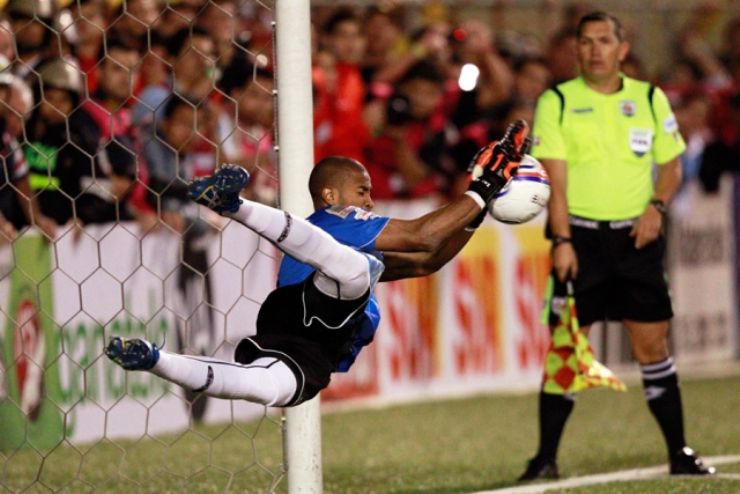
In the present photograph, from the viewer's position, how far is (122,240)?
401 inches

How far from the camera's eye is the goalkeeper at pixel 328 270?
19.4 feet

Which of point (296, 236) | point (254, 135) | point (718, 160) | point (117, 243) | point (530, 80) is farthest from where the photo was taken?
point (718, 160)

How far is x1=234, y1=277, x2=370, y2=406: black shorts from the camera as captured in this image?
6234 millimetres

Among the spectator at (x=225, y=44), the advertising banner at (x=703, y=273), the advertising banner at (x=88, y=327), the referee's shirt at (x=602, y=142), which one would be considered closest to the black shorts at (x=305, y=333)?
the referee's shirt at (x=602, y=142)

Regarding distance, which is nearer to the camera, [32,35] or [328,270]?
[328,270]

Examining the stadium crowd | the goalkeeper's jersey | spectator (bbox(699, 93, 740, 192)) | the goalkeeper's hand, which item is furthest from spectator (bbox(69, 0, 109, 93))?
spectator (bbox(699, 93, 740, 192))

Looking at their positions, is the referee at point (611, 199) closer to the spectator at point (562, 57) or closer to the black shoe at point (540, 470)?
the black shoe at point (540, 470)

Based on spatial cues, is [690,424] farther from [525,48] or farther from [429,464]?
[525,48]

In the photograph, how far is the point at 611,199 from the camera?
802 centimetres

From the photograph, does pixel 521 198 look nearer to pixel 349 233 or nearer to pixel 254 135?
pixel 349 233

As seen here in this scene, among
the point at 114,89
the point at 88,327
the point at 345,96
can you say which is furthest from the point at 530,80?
the point at 88,327

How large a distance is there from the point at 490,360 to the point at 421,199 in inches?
54.8

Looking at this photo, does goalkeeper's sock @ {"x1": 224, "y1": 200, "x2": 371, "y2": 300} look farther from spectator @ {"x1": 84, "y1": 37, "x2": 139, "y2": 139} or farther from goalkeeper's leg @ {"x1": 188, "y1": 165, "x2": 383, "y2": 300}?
spectator @ {"x1": 84, "y1": 37, "x2": 139, "y2": 139}

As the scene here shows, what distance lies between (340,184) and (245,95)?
14.8 feet
